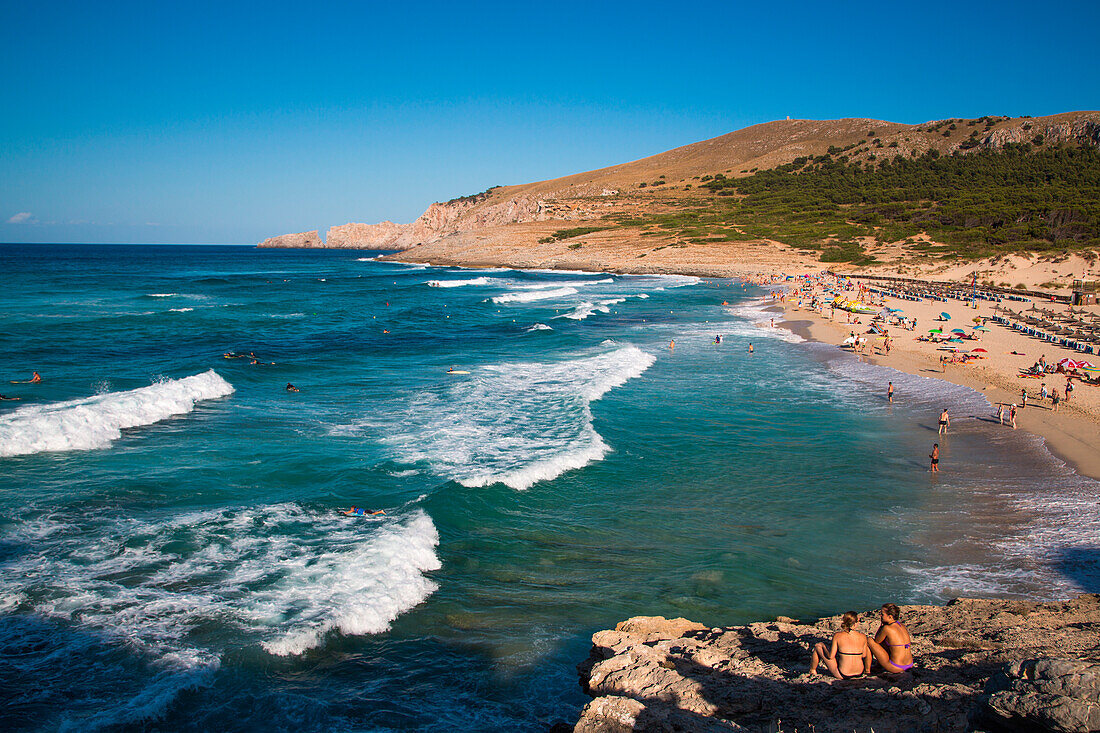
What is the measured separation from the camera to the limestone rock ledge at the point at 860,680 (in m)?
5.29

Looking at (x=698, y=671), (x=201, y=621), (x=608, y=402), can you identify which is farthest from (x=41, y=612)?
(x=608, y=402)

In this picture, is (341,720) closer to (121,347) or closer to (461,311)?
(121,347)

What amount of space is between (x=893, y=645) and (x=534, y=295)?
57.6 meters

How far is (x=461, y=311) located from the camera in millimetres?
51094

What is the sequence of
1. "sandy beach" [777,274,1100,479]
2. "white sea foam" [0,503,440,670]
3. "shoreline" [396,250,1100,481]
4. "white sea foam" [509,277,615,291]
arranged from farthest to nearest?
"white sea foam" [509,277,615,291] < "sandy beach" [777,274,1100,479] < "shoreline" [396,250,1100,481] < "white sea foam" [0,503,440,670]

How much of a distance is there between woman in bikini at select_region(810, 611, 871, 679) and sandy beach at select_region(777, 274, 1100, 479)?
13019 millimetres

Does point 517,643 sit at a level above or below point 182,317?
below

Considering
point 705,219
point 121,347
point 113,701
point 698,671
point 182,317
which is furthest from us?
point 705,219

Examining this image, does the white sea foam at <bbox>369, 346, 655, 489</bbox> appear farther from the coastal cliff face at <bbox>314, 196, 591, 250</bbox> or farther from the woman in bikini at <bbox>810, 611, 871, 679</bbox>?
the coastal cliff face at <bbox>314, 196, 591, 250</bbox>

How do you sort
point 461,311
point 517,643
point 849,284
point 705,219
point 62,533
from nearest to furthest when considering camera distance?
point 517,643
point 62,533
point 461,311
point 849,284
point 705,219

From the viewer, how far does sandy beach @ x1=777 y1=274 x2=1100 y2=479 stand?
1842 centimetres

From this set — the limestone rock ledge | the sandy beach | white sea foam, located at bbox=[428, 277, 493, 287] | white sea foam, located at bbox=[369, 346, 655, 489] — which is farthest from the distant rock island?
the limestone rock ledge

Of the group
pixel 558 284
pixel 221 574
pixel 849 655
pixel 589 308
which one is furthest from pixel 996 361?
pixel 558 284

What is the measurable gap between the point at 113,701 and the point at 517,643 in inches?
218
